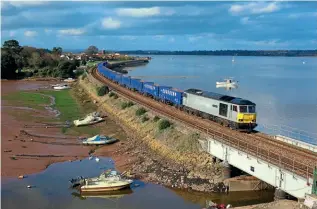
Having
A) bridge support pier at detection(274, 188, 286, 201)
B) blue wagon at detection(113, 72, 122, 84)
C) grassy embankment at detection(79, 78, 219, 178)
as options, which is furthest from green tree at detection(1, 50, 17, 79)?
bridge support pier at detection(274, 188, 286, 201)

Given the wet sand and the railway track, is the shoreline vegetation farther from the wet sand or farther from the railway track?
the railway track

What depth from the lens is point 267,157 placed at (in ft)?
95.1

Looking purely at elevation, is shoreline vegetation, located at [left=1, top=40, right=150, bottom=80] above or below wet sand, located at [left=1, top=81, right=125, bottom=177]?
above

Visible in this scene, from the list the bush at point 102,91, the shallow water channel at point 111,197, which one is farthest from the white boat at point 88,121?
the shallow water channel at point 111,197

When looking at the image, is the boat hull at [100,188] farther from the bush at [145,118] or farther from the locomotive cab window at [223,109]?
the bush at [145,118]

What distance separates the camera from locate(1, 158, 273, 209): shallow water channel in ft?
98.2

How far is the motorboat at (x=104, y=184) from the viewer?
3222 centimetres

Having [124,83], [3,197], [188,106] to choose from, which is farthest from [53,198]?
[124,83]

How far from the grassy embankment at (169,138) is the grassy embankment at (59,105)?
5543 millimetres

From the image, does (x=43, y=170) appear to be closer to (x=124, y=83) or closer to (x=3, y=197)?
(x=3, y=197)

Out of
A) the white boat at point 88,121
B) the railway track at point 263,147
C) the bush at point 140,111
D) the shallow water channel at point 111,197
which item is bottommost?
the shallow water channel at point 111,197

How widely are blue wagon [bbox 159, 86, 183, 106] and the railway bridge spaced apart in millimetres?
10900

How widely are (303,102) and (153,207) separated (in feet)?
203

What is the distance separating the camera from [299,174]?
999 inches
